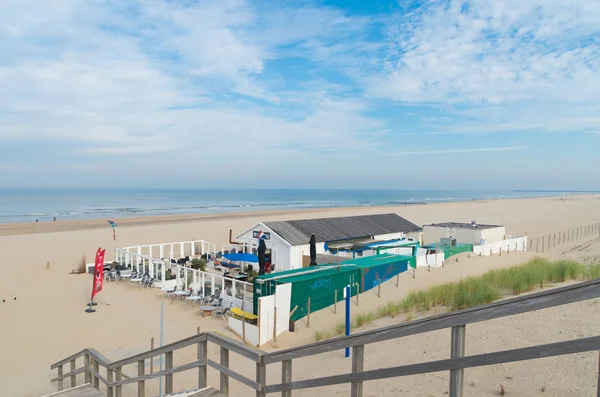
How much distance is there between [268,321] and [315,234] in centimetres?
1072

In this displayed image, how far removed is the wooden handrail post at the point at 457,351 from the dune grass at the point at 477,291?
297 inches

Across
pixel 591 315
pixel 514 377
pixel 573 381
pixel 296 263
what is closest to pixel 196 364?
pixel 514 377

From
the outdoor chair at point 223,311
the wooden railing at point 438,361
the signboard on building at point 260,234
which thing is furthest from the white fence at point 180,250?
the wooden railing at point 438,361

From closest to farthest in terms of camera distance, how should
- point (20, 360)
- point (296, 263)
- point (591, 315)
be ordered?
point (591, 315) → point (20, 360) → point (296, 263)

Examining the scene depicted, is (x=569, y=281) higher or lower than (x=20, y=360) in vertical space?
higher

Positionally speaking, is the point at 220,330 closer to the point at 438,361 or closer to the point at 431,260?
the point at 438,361

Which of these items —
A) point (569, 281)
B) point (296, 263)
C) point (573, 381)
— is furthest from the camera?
point (296, 263)

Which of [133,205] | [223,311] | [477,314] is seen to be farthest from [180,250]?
[133,205]

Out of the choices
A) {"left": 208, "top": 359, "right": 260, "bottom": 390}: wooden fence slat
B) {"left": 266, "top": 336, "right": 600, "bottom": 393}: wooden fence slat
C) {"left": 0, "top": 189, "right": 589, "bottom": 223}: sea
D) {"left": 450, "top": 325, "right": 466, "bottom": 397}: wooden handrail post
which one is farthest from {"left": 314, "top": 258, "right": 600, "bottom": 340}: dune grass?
{"left": 0, "top": 189, "right": 589, "bottom": 223}: sea

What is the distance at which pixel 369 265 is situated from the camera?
645 inches

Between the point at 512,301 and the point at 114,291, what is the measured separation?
17.9 m

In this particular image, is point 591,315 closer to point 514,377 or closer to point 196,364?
point 514,377

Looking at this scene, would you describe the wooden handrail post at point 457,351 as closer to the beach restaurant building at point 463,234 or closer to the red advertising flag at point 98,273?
the red advertising flag at point 98,273

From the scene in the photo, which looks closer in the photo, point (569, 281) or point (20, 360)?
point (20, 360)
